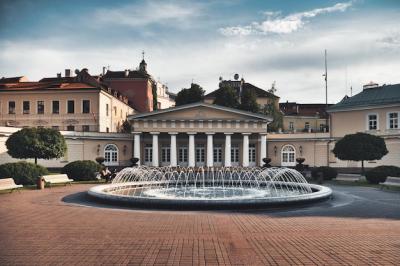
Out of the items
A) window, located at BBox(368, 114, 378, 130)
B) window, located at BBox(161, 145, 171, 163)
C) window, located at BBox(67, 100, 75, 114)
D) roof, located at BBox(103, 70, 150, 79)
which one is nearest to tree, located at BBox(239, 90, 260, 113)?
window, located at BBox(161, 145, 171, 163)

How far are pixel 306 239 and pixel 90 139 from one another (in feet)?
142

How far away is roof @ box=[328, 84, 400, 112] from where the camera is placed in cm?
4546

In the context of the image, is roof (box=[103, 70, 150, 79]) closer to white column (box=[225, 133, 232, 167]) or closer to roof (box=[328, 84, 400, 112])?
white column (box=[225, 133, 232, 167])

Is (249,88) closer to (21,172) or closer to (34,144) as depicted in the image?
(34,144)

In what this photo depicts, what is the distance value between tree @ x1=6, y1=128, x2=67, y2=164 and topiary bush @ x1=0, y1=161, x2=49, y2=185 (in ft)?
14.4

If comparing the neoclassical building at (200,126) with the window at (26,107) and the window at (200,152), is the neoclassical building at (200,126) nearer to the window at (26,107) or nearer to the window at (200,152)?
the window at (200,152)

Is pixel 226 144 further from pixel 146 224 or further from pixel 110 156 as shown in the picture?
pixel 146 224

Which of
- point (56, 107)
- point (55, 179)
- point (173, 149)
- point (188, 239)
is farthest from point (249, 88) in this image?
point (188, 239)

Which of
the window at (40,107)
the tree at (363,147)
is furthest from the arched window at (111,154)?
the tree at (363,147)

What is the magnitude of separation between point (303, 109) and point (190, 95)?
1367 inches

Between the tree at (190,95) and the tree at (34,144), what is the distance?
37865 mm

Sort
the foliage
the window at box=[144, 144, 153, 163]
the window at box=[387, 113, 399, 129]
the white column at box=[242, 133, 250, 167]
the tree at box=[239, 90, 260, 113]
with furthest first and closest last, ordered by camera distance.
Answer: the foliage
the tree at box=[239, 90, 260, 113]
the window at box=[144, 144, 153, 163]
the white column at box=[242, 133, 250, 167]
the window at box=[387, 113, 399, 129]

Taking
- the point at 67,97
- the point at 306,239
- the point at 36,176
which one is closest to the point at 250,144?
the point at 67,97

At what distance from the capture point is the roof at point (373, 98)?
45.5 metres
